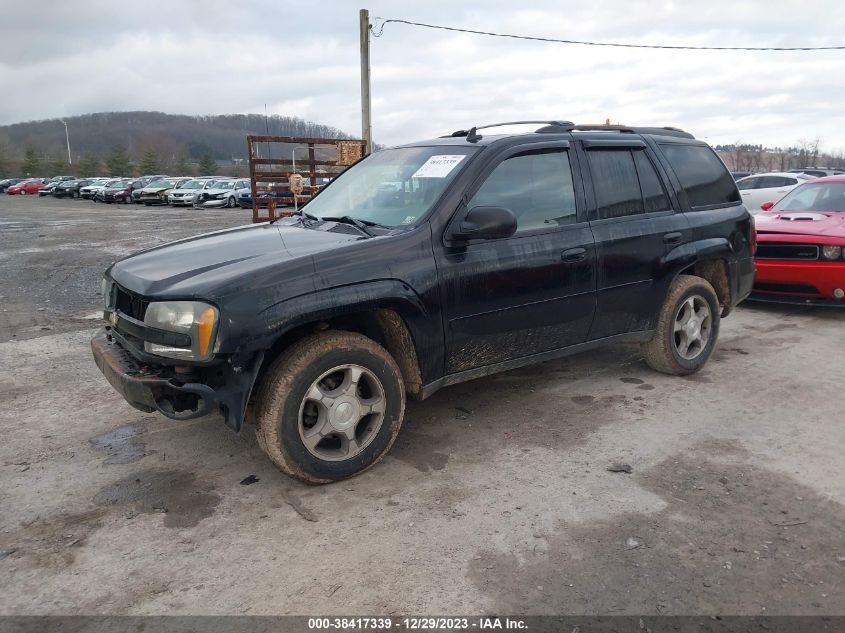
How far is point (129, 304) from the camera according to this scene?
3.42 metres

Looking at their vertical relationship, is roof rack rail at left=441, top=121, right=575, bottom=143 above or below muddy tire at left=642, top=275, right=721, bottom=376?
above

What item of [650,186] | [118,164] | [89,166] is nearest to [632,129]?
[650,186]

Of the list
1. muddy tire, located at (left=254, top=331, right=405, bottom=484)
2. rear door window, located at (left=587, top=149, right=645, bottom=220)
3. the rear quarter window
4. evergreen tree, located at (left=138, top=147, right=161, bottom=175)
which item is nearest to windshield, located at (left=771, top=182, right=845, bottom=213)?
the rear quarter window

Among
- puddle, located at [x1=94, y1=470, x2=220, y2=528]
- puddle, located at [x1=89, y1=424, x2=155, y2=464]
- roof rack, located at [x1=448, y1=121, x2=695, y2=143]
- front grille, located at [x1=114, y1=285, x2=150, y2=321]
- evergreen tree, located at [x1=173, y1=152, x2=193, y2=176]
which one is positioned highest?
evergreen tree, located at [x1=173, y1=152, x2=193, y2=176]

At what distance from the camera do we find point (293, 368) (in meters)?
3.17

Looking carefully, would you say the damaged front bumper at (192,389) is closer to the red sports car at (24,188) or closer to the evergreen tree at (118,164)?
the red sports car at (24,188)

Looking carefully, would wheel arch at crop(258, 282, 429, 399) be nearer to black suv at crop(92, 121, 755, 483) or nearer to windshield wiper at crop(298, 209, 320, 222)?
black suv at crop(92, 121, 755, 483)

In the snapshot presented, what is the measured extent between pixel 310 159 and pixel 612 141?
11908 mm

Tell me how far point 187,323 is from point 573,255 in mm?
2359

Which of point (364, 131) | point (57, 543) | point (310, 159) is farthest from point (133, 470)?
point (364, 131)

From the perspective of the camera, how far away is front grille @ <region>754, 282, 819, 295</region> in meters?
6.95

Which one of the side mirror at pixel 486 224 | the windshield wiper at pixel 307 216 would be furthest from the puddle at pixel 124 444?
the side mirror at pixel 486 224

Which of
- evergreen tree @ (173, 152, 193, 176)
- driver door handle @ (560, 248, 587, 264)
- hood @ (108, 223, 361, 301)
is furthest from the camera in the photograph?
evergreen tree @ (173, 152, 193, 176)

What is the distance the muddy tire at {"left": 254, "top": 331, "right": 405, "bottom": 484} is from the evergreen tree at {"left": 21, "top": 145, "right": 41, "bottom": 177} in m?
92.7
